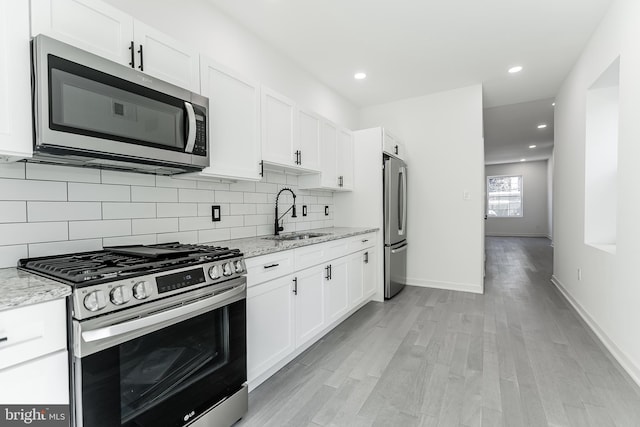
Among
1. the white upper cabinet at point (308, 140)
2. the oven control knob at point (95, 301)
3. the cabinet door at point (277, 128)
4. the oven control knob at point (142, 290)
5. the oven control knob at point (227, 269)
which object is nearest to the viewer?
the oven control knob at point (95, 301)

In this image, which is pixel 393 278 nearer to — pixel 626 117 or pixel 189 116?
pixel 626 117

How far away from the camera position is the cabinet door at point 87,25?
1.27m

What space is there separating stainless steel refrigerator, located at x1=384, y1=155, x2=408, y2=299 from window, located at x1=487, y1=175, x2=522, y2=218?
936cm

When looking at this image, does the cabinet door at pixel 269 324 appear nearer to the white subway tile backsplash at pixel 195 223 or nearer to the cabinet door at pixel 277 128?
the white subway tile backsplash at pixel 195 223

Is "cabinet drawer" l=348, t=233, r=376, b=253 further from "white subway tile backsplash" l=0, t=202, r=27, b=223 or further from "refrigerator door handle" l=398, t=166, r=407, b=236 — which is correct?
"white subway tile backsplash" l=0, t=202, r=27, b=223

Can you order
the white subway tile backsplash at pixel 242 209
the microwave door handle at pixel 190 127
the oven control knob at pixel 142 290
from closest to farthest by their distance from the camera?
the oven control knob at pixel 142 290, the microwave door handle at pixel 190 127, the white subway tile backsplash at pixel 242 209

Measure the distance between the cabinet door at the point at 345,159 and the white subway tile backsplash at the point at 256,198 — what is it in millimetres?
1062

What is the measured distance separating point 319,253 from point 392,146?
2.18 m

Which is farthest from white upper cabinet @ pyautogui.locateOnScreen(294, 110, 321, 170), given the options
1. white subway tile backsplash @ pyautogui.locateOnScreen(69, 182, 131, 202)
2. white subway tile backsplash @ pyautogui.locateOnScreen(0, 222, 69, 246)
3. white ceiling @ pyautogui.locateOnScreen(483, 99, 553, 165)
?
white ceiling @ pyautogui.locateOnScreen(483, 99, 553, 165)

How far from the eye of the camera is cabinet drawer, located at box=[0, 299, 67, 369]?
0.91m

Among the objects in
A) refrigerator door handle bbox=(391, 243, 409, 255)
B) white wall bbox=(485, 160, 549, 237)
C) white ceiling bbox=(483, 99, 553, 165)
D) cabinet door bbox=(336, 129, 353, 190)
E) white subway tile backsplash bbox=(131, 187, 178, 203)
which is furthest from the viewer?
white wall bbox=(485, 160, 549, 237)

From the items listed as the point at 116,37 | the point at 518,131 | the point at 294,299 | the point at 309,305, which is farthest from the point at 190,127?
the point at 518,131

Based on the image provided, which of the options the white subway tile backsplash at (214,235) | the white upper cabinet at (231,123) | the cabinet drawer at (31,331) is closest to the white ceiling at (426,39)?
the white upper cabinet at (231,123)

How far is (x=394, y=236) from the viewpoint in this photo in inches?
157
